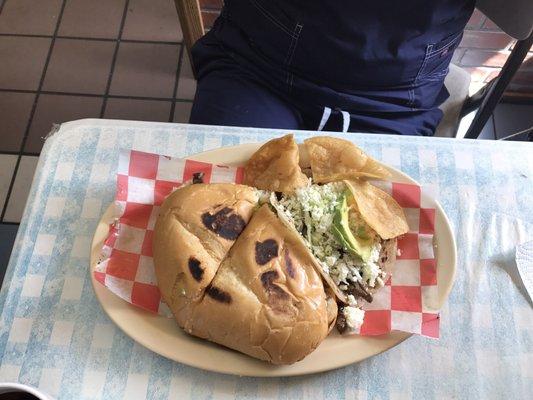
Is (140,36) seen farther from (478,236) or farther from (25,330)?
(478,236)

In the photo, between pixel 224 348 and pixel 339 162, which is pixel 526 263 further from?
pixel 224 348

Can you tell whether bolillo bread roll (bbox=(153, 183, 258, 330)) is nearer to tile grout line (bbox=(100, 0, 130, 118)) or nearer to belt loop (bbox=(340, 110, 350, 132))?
belt loop (bbox=(340, 110, 350, 132))

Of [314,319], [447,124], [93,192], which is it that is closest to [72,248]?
[93,192]

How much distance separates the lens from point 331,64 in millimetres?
1314

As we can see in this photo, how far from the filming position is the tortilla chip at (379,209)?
98 cm

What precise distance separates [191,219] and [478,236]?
0.63 meters

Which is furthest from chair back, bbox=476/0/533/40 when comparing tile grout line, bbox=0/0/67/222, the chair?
tile grout line, bbox=0/0/67/222

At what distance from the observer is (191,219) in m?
0.93

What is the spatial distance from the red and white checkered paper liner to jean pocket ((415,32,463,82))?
440 mm

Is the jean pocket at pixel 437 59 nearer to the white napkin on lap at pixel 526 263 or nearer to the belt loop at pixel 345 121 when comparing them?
the belt loop at pixel 345 121

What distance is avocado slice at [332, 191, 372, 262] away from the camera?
3.15 feet

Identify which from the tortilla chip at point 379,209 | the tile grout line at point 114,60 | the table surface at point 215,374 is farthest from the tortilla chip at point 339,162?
the tile grout line at point 114,60

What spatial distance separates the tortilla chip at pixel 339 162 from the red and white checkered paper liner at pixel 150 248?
0.16ft

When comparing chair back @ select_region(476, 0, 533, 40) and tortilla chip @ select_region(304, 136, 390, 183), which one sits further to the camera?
chair back @ select_region(476, 0, 533, 40)
